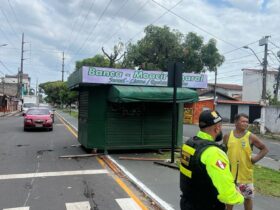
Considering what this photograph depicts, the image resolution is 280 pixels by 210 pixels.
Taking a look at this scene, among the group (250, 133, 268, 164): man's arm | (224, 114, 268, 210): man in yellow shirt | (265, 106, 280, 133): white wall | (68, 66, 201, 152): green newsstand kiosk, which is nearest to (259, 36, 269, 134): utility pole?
(265, 106, 280, 133): white wall

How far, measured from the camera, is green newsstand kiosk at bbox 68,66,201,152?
1298cm

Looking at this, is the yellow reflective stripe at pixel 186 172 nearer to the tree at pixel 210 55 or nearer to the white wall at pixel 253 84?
the tree at pixel 210 55

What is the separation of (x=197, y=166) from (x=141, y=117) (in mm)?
10865

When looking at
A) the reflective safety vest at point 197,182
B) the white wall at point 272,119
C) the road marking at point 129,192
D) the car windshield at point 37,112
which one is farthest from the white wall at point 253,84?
the reflective safety vest at point 197,182

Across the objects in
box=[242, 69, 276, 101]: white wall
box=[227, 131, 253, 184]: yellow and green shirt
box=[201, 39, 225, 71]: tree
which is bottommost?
box=[227, 131, 253, 184]: yellow and green shirt

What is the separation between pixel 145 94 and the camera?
12719 mm

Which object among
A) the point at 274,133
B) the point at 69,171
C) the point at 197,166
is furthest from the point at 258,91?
the point at 197,166

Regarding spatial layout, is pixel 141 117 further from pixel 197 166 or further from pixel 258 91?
pixel 258 91

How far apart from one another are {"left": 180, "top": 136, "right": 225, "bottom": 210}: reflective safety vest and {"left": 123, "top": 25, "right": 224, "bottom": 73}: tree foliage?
44.3 metres

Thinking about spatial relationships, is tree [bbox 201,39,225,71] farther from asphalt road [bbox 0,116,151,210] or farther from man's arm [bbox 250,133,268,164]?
man's arm [bbox 250,133,268,164]

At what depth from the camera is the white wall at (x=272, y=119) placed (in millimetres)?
30141

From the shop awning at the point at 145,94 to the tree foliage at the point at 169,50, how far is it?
113 ft

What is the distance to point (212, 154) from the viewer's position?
123 inches

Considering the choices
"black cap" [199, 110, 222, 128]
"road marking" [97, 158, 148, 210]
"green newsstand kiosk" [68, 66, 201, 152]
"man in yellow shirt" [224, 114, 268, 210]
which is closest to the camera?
"black cap" [199, 110, 222, 128]
